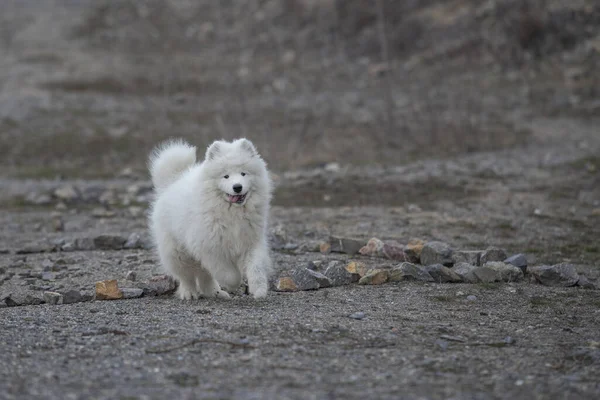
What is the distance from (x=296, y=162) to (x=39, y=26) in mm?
29982

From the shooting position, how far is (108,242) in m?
12.3

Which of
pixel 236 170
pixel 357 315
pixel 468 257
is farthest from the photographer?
pixel 468 257

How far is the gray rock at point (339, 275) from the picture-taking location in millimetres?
9359

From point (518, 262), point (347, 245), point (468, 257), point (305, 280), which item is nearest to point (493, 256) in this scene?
point (468, 257)

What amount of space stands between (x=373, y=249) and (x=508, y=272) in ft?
6.27

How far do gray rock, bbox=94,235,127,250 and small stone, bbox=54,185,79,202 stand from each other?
5684 mm

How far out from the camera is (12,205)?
58.8 feet

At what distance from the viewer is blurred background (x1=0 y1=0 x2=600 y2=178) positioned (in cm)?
2292

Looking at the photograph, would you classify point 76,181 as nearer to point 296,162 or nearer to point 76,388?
point 296,162

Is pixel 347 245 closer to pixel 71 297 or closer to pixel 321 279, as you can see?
pixel 321 279

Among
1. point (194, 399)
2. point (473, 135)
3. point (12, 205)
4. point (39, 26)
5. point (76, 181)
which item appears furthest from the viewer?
point (39, 26)

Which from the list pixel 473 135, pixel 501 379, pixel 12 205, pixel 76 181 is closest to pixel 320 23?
pixel 473 135

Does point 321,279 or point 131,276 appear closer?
point 321,279

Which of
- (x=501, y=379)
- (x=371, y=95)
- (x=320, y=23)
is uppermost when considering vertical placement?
(x=320, y=23)
